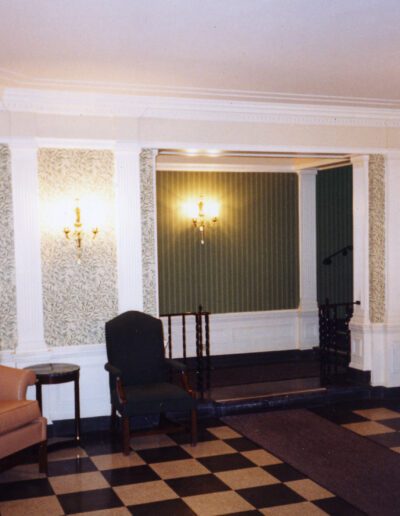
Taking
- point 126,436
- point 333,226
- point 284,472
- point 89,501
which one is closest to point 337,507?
point 284,472

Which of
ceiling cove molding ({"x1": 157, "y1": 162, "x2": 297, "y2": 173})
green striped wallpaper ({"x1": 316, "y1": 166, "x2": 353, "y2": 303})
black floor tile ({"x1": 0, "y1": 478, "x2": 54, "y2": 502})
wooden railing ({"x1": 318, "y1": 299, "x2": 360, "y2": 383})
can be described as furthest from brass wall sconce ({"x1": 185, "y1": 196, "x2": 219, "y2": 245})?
black floor tile ({"x1": 0, "y1": 478, "x2": 54, "y2": 502})

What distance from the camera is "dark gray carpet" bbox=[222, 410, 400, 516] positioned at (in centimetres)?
461

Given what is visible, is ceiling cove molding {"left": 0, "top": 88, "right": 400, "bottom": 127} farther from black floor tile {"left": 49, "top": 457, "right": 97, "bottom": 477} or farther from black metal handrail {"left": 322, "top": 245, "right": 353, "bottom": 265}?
black floor tile {"left": 49, "top": 457, "right": 97, "bottom": 477}

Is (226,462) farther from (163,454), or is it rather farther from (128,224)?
(128,224)

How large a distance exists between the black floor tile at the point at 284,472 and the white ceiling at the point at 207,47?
309cm

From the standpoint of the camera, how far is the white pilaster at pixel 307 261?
Answer: 9.26 m

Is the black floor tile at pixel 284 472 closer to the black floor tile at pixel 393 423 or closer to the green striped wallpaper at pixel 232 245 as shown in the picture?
the black floor tile at pixel 393 423

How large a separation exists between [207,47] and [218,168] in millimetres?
4198

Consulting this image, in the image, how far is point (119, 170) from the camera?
6273 mm

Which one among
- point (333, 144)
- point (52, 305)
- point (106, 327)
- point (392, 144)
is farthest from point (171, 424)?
point (392, 144)

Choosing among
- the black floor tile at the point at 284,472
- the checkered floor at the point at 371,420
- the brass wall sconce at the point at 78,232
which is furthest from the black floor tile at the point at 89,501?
the checkered floor at the point at 371,420

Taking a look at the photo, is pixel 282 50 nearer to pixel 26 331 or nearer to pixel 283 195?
pixel 26 331

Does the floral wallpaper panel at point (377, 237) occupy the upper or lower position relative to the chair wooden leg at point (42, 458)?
upper

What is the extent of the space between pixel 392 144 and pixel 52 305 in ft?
13.0
